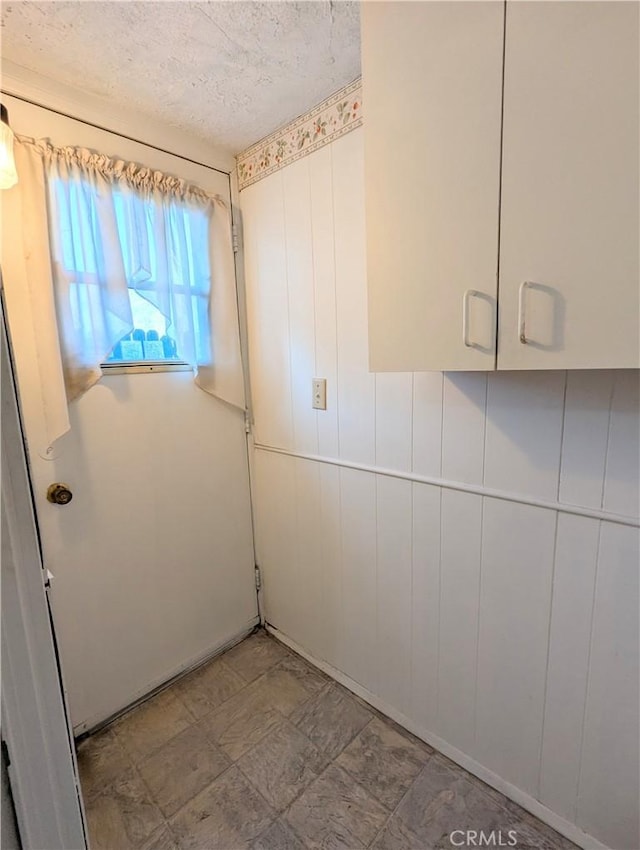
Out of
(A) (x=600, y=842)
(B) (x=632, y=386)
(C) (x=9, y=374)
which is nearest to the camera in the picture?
(C) (x=9, y=374)

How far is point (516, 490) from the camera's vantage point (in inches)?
46.6

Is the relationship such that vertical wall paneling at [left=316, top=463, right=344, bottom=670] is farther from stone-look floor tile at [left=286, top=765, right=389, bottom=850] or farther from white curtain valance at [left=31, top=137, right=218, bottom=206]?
white curtain valance at [left=31, top=137, right=218, bottom=206]

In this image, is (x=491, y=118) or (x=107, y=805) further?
(x=107, y=805)

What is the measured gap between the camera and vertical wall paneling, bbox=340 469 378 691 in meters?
1.59

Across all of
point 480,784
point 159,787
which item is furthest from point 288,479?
point 480,784

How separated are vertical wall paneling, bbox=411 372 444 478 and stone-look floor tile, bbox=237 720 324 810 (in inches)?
45.5

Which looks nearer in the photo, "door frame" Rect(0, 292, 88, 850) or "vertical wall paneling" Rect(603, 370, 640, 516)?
"door frame" Rect(0, 292, 88, 850)

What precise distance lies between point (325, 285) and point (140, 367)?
83 centimetres

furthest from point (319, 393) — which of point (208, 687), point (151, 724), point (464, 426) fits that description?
point (151, 724)

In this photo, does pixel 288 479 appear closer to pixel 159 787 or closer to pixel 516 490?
pixel 516 490

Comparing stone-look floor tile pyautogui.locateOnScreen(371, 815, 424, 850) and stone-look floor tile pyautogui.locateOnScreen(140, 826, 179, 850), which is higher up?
stone-look floor tile pyautogui.locateOnScreen(371, 815, 424, 850)

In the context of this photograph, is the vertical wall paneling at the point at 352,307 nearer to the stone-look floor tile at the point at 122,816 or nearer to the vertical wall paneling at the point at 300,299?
the vertical wall paneling at the point at 300,299

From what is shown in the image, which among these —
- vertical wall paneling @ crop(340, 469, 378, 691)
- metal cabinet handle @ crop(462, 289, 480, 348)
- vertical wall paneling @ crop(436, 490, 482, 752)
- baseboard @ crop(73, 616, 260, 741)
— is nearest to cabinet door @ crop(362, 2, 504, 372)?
metal cabinet handle @ crop(462, 289, 480, 348)

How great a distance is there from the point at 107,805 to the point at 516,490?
172 centimetres
